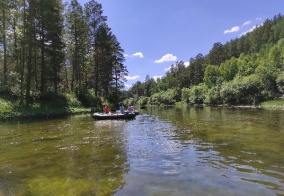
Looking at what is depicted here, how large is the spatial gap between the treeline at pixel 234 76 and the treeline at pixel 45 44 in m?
40.5

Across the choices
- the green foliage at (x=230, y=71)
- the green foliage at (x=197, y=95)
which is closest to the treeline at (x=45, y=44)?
the green foliage at (x=197, y=95)

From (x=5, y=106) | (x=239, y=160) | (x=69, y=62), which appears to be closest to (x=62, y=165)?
(x=239, y=160)

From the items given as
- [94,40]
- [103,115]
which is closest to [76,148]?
[103,115]

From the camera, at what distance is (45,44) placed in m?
36.8

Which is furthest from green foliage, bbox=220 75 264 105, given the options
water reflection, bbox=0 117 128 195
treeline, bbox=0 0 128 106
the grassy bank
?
water reflection, bbox=0 117 128 195

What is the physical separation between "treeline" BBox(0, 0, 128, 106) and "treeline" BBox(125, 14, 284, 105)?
40520 mm

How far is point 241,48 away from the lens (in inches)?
5989

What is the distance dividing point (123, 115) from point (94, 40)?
2443cm

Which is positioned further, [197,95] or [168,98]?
[168,98]

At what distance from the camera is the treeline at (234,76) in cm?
Result: 7506

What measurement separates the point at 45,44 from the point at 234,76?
82.2m

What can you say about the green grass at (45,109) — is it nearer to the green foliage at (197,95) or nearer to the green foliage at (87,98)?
the green foliage at (87,98)

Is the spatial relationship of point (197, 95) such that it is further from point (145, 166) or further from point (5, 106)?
point (145, 166)

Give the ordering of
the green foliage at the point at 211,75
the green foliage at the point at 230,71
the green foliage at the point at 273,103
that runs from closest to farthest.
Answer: the green foliage at the point at 273,103
the green foliage at the point at 230,71
the green foliage at the point at 211,75
